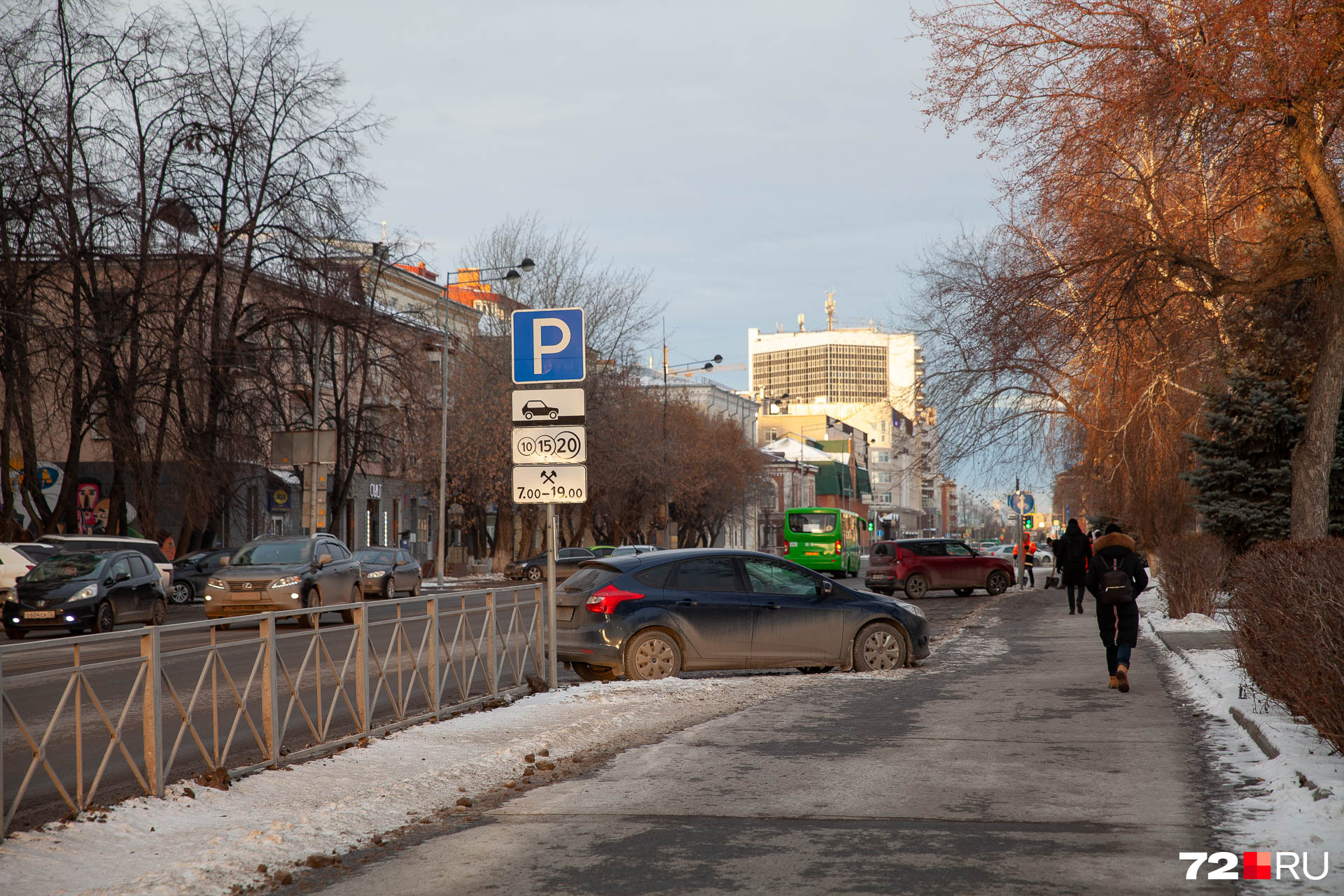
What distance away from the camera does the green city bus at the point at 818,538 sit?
52.7 meters

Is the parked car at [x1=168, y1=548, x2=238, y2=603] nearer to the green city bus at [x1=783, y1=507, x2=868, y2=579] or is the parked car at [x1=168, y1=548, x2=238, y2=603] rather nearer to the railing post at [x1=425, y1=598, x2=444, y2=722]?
the railing post at [x1=425, y1=598, x2=444, y2=722]

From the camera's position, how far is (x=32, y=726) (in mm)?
6598

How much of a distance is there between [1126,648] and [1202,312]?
1001 cm

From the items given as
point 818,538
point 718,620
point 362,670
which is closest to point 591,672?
point 718,620

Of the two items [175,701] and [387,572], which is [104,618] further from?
[175,701]

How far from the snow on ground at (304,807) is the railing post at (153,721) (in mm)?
165

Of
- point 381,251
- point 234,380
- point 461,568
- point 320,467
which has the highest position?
point 381,251

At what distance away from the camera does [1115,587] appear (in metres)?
12.8

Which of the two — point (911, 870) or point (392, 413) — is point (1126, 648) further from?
point (392, 413)

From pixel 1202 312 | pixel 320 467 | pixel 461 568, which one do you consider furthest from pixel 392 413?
pixel 1202 312

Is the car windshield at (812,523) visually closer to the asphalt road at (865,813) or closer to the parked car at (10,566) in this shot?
the parked car at (10,566)

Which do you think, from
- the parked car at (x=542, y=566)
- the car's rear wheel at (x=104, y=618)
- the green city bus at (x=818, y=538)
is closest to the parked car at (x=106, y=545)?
the car's rear wheel at (x=104, y=618)

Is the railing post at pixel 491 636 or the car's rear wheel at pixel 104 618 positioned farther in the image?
the car's rear wheel at pixel 104 618

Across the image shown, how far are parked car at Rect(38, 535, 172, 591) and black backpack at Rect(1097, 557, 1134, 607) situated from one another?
21735mm
